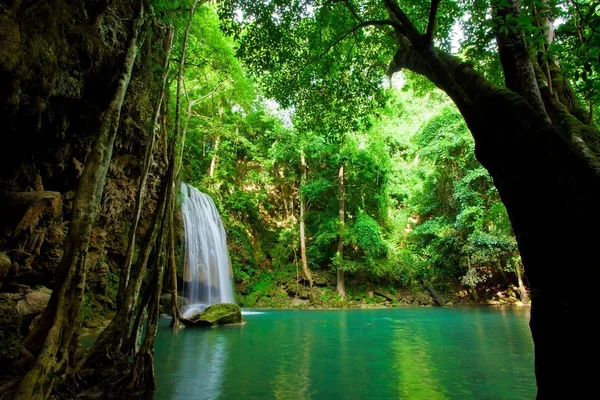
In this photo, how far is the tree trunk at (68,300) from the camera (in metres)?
2.97

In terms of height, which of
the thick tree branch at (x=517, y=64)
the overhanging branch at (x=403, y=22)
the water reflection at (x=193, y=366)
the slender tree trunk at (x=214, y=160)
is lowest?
the water reflection at (x=193, y=366)

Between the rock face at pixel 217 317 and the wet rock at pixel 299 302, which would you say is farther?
the wet rock at pixel 299 302

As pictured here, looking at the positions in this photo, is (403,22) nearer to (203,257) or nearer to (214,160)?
(203,257)

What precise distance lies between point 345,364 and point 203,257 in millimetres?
10246

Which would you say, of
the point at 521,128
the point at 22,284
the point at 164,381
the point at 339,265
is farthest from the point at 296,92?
the point at 339,265

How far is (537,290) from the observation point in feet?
8.04

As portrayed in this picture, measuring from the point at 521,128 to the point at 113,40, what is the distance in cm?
595

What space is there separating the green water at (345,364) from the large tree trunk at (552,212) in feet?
7.24

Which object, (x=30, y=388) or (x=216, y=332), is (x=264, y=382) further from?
(x=216, y=332)

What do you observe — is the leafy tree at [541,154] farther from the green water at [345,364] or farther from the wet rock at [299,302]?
the wet rock at [299,302]

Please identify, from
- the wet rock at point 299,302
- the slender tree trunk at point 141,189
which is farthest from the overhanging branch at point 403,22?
the wet rock at point 299,302

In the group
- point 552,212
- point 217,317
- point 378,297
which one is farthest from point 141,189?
point 378,297

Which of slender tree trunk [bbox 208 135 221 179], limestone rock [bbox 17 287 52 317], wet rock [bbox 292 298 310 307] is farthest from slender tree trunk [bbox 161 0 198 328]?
slender tree trunk [bbox 208 135 221 179]

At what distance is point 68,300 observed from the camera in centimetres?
345
